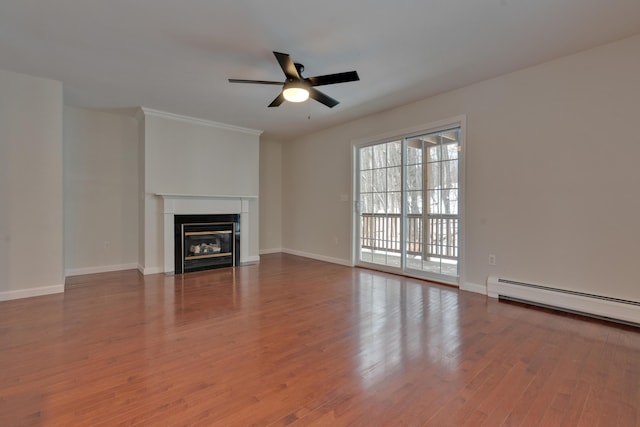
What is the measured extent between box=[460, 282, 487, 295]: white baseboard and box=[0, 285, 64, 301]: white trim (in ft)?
17.2

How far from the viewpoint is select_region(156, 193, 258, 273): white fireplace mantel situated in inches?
189

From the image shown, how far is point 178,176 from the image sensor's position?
5.06 m

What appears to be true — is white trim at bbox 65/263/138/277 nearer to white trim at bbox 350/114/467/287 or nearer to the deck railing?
white trim at bbox 350/114/467/287

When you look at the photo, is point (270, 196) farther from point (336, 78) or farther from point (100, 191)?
point (336, 78)

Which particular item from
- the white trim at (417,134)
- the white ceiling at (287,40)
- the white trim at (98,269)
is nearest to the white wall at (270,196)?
the white trim at (417,134)

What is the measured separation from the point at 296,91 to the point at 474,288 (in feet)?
10.8

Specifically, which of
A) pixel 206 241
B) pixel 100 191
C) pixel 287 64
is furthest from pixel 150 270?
pixel 287 64

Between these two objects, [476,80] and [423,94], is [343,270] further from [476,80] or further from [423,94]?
[476,80]

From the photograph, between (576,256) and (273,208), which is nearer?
(576,256)

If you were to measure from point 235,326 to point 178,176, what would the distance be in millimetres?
3296

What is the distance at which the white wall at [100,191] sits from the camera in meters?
4.73

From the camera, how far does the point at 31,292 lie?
3.60 metres

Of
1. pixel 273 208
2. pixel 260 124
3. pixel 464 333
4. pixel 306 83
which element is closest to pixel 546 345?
pixel 464 333

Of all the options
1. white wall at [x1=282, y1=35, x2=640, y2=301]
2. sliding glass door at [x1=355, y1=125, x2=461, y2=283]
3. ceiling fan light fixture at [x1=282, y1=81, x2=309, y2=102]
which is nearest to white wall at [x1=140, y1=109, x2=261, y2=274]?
sliding glass door at [x1=355, y1=125, x2=461, y2=283]
